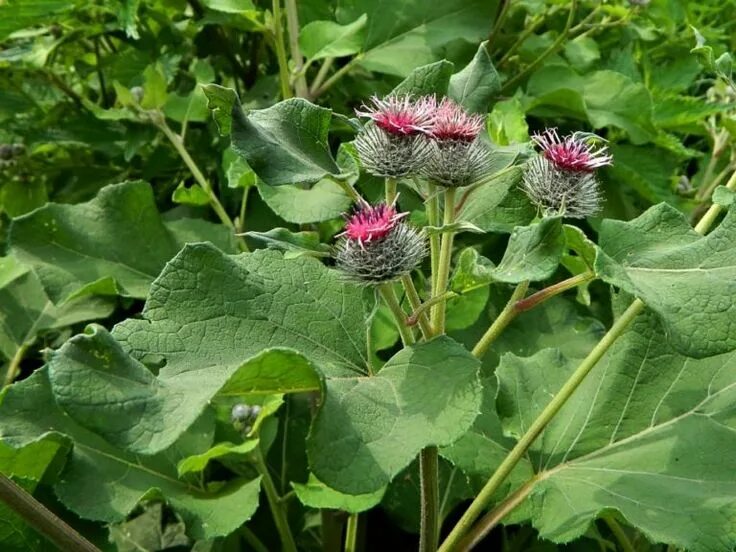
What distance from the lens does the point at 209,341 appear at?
970 millimetres

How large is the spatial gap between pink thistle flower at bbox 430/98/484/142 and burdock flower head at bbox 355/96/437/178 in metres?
0.01

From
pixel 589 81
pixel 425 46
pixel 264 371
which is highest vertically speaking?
pixel 264 371

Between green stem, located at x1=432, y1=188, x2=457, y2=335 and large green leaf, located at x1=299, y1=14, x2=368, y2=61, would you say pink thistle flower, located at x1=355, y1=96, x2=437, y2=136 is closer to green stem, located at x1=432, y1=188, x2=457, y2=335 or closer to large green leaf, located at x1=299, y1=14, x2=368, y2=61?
green stem, located at x1=432, y1=188, x2=457, y2=335

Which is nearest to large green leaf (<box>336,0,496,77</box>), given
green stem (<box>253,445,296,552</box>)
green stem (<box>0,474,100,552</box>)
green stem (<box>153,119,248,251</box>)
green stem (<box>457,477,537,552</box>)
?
green stem (<box>153,119,248,251</box>)

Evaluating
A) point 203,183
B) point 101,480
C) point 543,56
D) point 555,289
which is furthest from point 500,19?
point 101,480

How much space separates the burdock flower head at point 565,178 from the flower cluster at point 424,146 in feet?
0.27

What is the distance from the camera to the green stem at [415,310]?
982 mm

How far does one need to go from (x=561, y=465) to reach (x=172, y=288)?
0.59m

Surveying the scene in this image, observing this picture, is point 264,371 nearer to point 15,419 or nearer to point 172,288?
point 172,288

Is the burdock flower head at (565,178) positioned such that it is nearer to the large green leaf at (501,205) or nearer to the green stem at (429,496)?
the large green leaf at (501,205)

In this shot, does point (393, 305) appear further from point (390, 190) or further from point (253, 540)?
point (253, 540)

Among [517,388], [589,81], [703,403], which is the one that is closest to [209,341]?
[517,388]

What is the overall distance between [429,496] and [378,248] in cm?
36

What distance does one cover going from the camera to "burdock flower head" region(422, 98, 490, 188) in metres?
1.00
